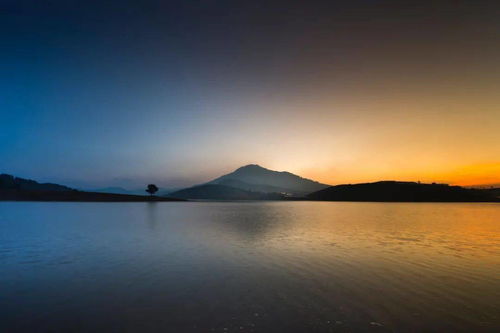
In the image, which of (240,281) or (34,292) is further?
(240,281)

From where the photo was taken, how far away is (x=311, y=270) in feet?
77.0

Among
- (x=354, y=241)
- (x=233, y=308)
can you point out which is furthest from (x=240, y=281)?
(x=354, y=241)

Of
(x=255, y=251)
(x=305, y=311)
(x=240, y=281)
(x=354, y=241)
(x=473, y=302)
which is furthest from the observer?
(x=354, y=241)

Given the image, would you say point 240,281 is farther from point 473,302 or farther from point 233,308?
point 473,302

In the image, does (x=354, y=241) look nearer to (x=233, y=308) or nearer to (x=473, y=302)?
(x=473, y=302)

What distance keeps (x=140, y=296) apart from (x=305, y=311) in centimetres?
957

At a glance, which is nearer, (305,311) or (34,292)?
(305,311)

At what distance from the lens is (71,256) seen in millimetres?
29078

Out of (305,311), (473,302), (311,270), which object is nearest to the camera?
(305,311)

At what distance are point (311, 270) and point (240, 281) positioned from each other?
6395 mm

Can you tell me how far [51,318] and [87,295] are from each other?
3704mm

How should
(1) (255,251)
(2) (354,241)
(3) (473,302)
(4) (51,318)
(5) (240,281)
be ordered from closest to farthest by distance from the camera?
(4) (51,318), (3) (473,302), (5) (240,281), (1) (255,251), (2) (354,241)

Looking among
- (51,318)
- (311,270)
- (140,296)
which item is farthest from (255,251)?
(51,318)

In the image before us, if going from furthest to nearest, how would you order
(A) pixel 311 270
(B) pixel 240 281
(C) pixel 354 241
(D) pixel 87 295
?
1. (C) pixel 354 241
2. (A) pixel 311 270
3. (B) pixel 240 281
4. (D) pixel 87 295
